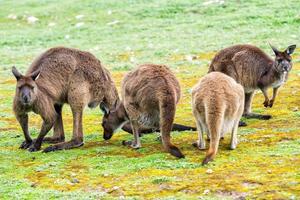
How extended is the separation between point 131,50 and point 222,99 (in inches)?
456

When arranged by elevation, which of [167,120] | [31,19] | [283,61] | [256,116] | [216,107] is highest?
[216,107]

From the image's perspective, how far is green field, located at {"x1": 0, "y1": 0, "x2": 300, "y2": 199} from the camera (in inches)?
269

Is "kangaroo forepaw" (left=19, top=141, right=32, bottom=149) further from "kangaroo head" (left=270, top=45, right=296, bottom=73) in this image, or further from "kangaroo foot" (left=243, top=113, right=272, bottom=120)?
"kangaroo head" (left=270, top=45, right=296, bottom=73)

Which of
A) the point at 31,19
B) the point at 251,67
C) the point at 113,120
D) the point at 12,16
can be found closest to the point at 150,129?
the point at 113,120

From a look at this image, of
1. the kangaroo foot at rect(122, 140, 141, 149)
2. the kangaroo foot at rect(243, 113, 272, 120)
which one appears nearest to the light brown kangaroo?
the kangaroo foot at rect(122, 140, 141, 149)

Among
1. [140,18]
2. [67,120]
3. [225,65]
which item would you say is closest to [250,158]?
[225,65]

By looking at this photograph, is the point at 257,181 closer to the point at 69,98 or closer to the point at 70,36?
the point at 69,98

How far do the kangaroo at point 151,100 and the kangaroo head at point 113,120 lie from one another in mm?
16

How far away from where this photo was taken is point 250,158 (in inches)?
300

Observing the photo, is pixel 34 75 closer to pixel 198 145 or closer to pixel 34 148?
pixel 34 148

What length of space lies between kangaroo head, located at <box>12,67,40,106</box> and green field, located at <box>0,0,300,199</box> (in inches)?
30.6

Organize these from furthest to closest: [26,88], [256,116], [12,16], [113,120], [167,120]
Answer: [12,16]
[256,116]
[113,120]
[26,88]
[167,120]

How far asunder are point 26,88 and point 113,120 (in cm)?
137

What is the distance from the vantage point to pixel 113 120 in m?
9.24
